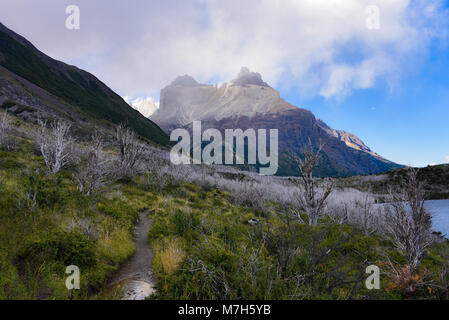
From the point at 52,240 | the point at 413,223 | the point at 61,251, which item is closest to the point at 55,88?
the point at 52,240

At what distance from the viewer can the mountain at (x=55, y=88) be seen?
6612cm

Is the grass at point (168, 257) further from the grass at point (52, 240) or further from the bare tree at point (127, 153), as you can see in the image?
the bare tree at point (127, 153)

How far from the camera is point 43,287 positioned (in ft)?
12.6

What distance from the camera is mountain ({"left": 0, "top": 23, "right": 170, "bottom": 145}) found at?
66125mm

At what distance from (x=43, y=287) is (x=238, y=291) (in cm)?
367

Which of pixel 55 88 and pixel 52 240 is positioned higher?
pixel 55 88

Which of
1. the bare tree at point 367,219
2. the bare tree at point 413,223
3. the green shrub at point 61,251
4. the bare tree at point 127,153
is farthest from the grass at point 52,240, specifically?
the bare tree at point 367,219

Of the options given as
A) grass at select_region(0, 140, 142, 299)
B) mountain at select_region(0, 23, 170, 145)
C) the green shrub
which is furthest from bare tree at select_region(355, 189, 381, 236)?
mountain at select_region(0, 23, 170, 145)

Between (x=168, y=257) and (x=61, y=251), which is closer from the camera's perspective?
(x=61, y=251)

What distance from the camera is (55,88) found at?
9850cm

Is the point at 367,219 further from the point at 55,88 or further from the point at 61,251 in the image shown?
the point at 55,88

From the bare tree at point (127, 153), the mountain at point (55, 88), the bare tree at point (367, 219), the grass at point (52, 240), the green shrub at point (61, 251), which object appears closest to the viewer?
the grass at point (52, 240)

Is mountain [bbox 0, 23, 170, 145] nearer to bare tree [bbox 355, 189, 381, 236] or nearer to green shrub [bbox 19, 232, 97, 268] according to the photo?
green shrub [bbox 19, 232, 97, 268]
